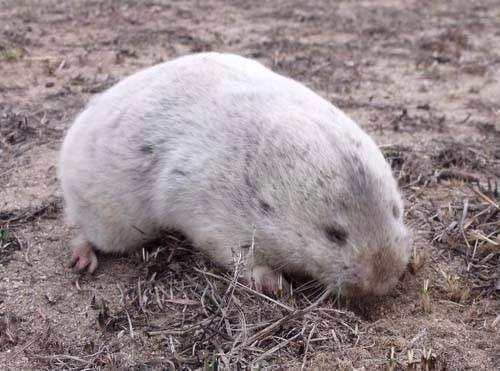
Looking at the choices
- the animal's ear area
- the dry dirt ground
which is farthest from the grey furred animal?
the dry dirt ground

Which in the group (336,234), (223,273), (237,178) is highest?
(237,178)

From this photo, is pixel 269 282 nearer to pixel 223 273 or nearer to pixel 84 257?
pixel 223 273

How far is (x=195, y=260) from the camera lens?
3523 millimetres

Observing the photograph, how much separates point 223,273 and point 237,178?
518 mm

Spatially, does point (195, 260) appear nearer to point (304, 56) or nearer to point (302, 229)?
point (302, 229)

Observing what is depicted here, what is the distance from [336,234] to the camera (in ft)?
9.78

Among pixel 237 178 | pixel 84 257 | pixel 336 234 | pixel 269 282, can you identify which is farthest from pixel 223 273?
pixel 84 257

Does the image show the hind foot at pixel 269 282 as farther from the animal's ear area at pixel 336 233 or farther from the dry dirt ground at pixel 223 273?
the animal's ear area at pixel 336 233

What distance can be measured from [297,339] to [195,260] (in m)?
0.84

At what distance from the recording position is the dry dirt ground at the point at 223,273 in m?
2.86

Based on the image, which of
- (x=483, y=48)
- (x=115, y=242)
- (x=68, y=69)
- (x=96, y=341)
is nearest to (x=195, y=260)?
(x=115, y=242)

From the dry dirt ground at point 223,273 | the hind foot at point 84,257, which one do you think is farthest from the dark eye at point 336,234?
the hind foot at point 84,257

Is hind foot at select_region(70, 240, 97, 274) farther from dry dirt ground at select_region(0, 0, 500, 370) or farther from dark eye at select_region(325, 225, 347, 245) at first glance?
dark eye at select_region(325, 225, 347, 245)

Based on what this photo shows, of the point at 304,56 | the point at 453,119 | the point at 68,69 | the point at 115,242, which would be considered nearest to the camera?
the point at 115,242
